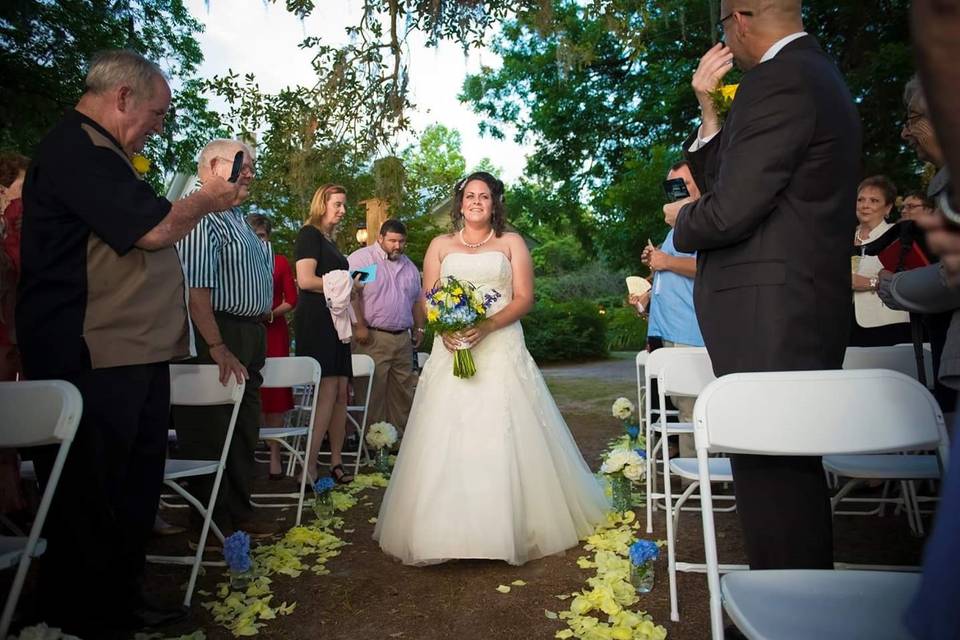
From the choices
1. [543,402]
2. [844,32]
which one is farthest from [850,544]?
[844,32]

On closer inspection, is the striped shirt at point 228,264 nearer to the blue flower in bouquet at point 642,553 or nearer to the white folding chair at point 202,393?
the white folding chair at point 202,393

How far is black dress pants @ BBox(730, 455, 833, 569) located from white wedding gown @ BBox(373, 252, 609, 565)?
166 cm

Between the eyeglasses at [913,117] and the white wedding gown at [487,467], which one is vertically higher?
the eyeglasses at [913,117]

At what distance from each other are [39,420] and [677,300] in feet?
12.7

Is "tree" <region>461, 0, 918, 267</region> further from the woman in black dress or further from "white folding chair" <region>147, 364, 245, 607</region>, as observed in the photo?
"white folding chair" <region>147, 364, 245, 607</region>

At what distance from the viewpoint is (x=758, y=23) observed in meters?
2.30

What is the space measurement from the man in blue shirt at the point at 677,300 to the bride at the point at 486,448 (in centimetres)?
80

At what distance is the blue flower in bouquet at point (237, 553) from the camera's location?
321 centimetres

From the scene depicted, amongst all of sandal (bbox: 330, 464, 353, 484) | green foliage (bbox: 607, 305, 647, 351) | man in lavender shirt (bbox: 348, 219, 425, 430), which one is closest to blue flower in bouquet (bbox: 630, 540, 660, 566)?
sandal (bbox: 330, 464, 353, 484)

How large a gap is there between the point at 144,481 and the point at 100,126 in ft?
4.38

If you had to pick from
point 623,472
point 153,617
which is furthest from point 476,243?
point 153,617

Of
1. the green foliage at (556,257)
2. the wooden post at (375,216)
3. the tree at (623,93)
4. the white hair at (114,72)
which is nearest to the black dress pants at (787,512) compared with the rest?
the white hair at (114,72)

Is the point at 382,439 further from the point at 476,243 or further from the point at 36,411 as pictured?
the point at 36,411

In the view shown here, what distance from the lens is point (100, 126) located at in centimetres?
265
